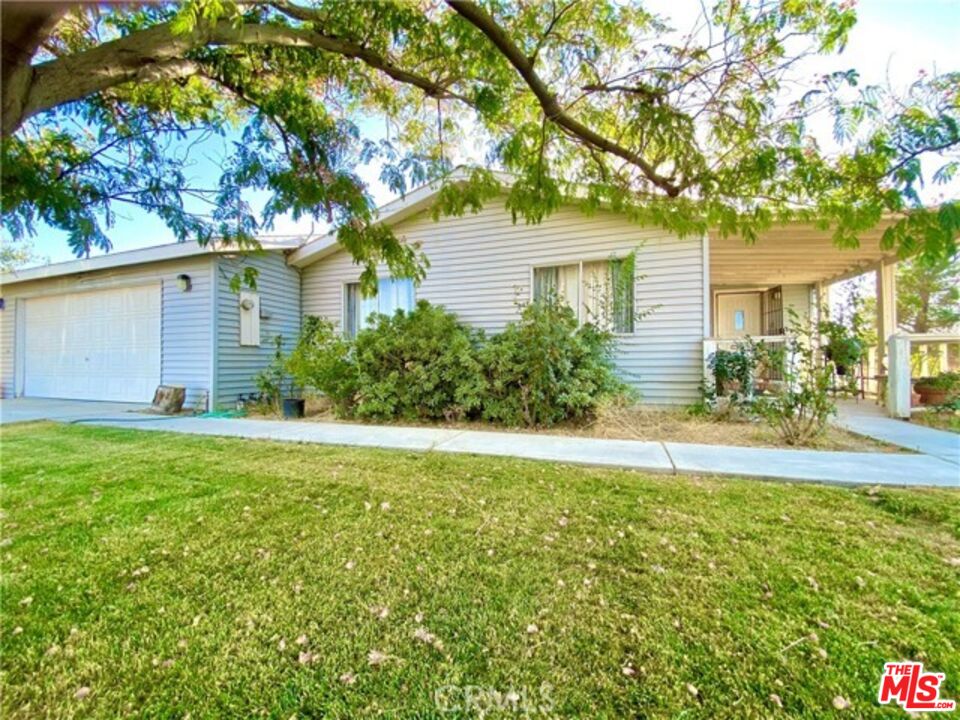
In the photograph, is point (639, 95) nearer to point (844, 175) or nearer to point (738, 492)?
point (844, 175)

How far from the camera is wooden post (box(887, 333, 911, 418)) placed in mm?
6172

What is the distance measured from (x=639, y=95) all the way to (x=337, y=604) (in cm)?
360

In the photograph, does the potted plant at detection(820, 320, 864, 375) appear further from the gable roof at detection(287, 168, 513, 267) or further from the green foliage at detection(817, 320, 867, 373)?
the gable roof at detection(287, 168, 513, 267)

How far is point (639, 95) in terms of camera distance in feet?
9.56

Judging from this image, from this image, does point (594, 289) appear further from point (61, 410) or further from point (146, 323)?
point (61, 410)

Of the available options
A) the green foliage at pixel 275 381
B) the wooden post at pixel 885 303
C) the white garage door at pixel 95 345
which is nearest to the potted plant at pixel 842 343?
the wooden post at pixel 885 303

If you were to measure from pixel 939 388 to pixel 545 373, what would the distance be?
632 centimetres

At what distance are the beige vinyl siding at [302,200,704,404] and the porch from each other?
1.15ft

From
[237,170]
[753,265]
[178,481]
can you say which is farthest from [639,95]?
[753,265]

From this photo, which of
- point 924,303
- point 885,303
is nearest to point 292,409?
point 885,303

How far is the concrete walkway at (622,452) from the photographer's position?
3.58 m

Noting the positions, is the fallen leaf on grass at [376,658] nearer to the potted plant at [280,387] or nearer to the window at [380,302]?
the potted plant at [280,387]

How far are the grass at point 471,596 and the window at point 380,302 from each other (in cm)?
578

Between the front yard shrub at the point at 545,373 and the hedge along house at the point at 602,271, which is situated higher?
the hedge along house at the point at 602,271
